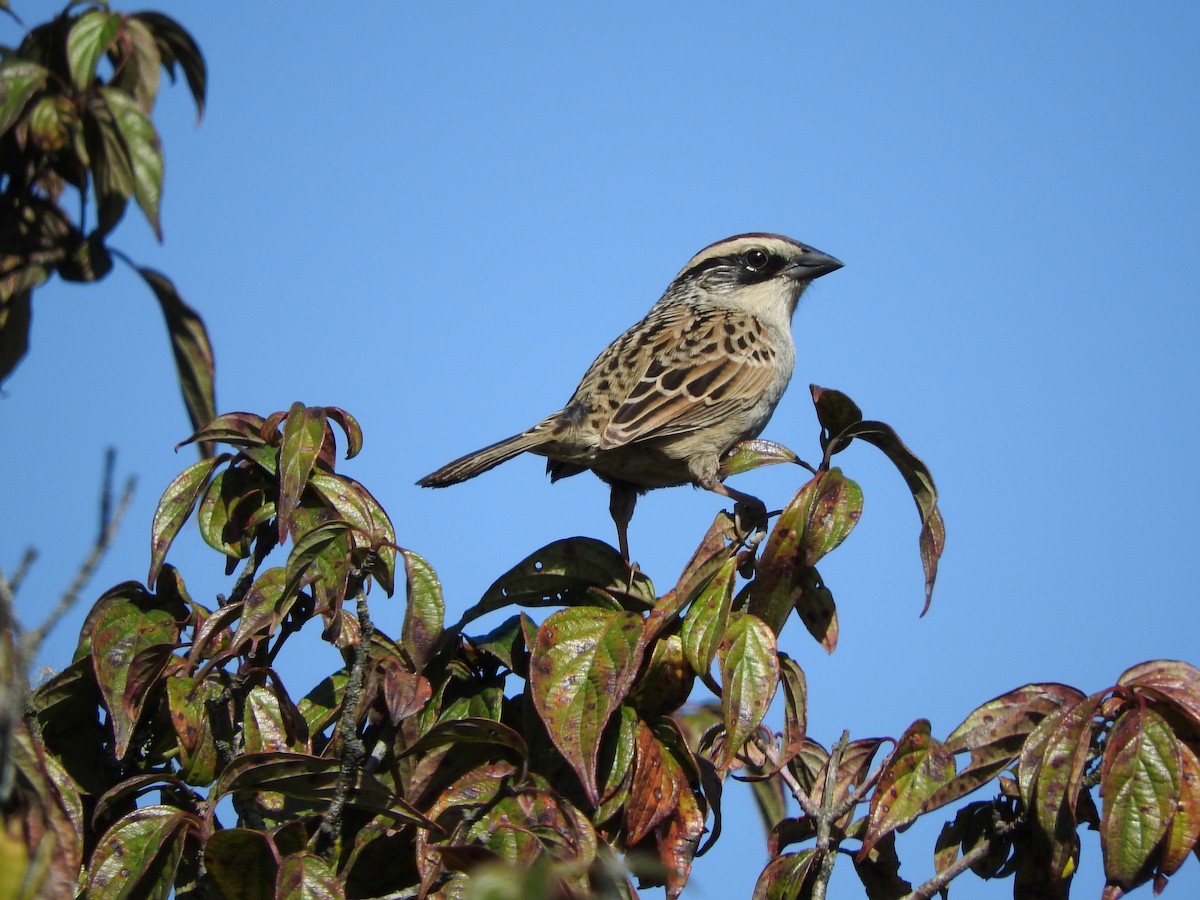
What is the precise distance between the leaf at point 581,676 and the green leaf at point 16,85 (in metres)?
1.62

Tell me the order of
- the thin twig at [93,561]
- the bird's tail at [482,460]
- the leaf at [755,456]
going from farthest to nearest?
1. the bird's tail at [482,460]
2. the leaf at [755,456]
3. the thin twig at [93,561]

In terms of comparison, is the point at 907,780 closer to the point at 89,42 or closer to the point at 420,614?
the point at 420,614

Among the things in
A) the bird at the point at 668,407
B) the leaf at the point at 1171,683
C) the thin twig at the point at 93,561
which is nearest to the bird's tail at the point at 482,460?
the bird at the point at 668,407

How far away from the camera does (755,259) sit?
7.52 m

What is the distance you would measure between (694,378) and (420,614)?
336 cm

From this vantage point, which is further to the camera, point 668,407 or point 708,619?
point 668,407

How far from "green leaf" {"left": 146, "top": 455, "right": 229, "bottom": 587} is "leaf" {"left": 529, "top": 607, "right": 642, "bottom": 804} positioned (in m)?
1.00

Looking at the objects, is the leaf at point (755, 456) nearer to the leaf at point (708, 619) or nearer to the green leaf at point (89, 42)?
the leaf at point (708, 619)

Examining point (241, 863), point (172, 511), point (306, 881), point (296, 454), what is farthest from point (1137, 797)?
point (172, 511)

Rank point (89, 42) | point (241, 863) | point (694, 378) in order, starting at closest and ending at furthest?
1. point (89, 42)
2. point (241, 863)
3. point (694, 378)

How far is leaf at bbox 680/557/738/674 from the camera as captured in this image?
10.5ft

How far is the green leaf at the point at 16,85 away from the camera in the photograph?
7.18 ft

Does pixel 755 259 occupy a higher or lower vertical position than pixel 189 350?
higher

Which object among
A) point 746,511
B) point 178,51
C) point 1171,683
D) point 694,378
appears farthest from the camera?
point 694,378
